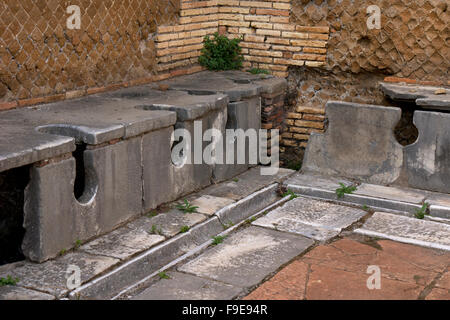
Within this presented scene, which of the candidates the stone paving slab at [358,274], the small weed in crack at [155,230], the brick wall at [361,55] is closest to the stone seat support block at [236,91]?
the brick wall at [361,55]

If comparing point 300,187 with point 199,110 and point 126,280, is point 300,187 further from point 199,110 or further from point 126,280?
point 126,280

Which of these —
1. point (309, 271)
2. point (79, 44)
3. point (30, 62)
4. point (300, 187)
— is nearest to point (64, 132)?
point (30, 62)

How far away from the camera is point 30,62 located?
5648 millimetres

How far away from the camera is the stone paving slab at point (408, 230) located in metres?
5.43

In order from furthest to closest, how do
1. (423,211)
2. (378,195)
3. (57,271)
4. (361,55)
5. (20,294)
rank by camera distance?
(361,55) → (378,195) → (423,211) → (57,271) → (20,294)

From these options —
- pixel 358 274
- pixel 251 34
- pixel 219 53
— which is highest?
pixel 251 34

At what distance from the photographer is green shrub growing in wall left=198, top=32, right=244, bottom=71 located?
771 centimetres

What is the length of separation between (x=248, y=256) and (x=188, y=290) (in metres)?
0.74

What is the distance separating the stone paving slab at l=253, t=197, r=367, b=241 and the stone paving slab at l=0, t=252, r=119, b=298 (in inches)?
64.3

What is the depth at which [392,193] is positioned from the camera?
6410mm

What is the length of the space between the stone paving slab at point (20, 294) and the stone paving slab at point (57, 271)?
46 mm

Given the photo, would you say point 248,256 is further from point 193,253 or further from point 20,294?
point 20,294

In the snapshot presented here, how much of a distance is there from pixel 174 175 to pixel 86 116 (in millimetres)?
920

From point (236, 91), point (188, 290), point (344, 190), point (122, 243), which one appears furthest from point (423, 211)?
point (122, 243)
